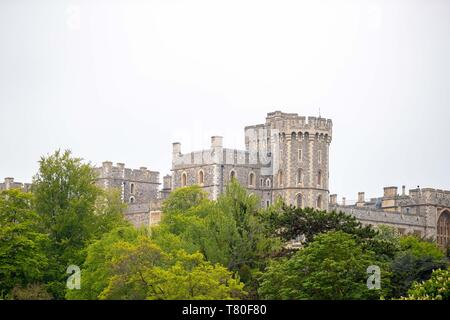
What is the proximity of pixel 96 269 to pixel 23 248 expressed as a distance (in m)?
4.43

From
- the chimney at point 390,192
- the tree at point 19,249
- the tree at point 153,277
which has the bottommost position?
the tree at point 153,277

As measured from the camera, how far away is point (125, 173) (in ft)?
347

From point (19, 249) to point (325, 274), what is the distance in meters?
17.9

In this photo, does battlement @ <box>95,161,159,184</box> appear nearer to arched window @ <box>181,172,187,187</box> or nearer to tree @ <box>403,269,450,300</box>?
arched window @ <box>181,172,187,187</box>

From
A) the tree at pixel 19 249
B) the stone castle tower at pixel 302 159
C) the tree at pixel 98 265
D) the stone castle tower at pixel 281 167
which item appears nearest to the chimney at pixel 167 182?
the stone castle tower at pixel 281 167

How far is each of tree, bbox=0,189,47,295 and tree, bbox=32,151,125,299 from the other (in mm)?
1773

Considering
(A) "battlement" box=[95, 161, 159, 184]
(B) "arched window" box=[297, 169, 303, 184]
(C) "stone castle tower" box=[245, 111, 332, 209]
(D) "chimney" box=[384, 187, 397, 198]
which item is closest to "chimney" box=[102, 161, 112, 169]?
(A) "battlement" box=[95, 161, 159, 184]

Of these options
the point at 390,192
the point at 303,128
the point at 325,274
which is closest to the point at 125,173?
the point at 303,128

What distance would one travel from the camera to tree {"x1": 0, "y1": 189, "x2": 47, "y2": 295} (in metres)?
54.8

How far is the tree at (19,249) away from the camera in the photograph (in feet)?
180

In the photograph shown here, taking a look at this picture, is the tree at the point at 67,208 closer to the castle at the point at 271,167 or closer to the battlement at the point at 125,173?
the castle at the point at 271,167

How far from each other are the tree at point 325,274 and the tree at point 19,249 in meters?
12.3

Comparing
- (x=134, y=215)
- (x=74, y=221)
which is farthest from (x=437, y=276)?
(x=134, y=215)
